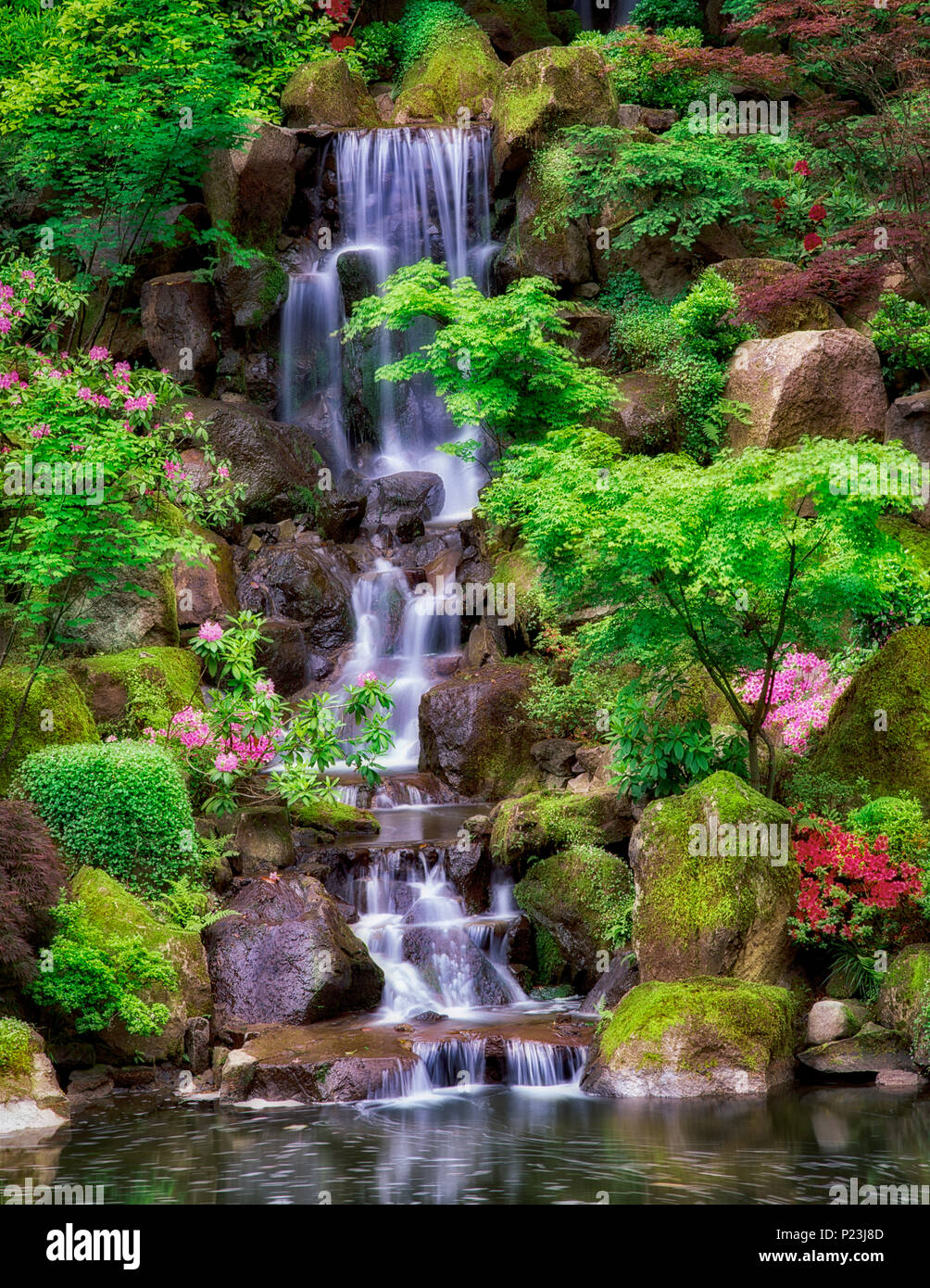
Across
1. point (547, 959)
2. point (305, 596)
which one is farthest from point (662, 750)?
point (305, 596)

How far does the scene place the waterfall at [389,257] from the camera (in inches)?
916

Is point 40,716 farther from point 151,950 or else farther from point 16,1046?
point 16,1046

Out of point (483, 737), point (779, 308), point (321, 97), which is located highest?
point (321, 97)

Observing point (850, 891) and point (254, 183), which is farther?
point (254, 183)

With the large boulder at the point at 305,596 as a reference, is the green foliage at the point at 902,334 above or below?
above

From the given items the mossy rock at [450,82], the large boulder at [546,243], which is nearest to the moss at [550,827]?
the large boulder at [546,243]

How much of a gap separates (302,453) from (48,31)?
8761mm

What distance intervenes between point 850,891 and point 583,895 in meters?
2.67

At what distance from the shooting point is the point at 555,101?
22.5 m

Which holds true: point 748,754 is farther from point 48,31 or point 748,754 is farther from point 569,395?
point 48,31

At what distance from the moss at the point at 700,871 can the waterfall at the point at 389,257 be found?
1240cm

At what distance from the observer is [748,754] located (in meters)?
12.2

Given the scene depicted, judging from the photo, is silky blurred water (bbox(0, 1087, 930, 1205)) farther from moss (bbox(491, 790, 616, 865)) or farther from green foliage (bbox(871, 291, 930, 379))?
green foliage (bbox(871, 291, 930, 379))

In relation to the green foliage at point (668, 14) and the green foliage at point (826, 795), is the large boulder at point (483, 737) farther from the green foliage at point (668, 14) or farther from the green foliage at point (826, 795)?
the green foliage at point (668, 14)
